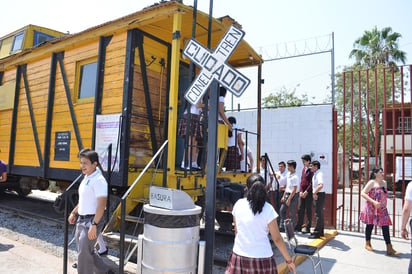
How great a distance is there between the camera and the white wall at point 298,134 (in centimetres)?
924

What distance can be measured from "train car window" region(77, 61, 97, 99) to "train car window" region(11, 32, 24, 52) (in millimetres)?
4455

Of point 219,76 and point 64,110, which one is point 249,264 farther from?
point 64,110

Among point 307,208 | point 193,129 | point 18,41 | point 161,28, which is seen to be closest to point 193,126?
point 193,129

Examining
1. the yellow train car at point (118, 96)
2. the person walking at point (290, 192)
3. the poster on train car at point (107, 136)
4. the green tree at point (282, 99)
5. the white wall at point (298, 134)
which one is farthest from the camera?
the green tree at point (282, 99)

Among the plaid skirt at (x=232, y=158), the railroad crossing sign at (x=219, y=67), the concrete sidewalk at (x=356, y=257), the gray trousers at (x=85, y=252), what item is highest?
the railroad crossing sign at (x=219, y=67)

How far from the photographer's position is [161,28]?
19.4 ft

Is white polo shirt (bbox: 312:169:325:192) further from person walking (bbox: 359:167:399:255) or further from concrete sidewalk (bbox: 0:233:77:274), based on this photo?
concrete sidewalk (bbox: 0:233:77:274)

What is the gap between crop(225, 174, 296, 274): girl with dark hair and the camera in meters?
2.96

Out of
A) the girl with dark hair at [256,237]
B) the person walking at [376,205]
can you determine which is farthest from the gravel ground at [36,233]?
the person walking at [376,205]

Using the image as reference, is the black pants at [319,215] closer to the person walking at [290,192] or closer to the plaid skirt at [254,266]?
the person walking at [290,192]

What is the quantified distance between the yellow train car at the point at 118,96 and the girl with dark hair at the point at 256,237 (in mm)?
2028

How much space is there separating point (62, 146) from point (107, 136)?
1.48 meters

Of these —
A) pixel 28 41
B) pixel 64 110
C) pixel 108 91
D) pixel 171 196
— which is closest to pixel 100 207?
pixel 171 196

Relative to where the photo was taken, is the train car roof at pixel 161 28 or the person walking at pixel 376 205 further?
the person walking at pixel 376 205
